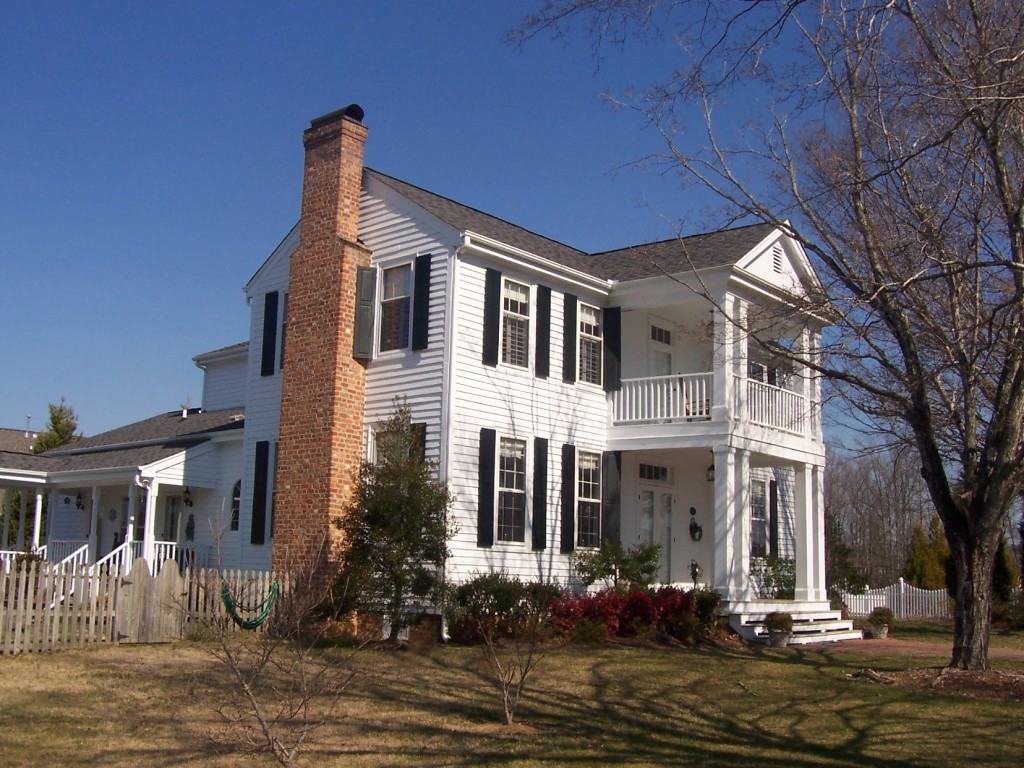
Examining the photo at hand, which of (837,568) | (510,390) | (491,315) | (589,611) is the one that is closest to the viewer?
(589,611)

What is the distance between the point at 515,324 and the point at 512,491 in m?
2.96

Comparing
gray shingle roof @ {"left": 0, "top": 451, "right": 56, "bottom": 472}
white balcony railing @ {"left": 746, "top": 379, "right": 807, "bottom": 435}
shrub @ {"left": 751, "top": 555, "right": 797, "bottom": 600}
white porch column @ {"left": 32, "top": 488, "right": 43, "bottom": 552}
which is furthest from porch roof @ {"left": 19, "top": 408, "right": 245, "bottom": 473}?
shrub @ {"left": 751, "top": 555, "right": 797, "bottom": 600}

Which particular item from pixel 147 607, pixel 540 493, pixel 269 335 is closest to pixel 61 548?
pixel 269 335

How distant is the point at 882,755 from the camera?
8.56 m

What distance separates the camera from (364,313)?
57.2 feet

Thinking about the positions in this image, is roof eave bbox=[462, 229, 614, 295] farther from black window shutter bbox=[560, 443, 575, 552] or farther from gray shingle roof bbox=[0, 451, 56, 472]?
gray shingle roof bbox=[0, 451, 56, 472]

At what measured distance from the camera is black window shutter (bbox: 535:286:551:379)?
59.2 ft

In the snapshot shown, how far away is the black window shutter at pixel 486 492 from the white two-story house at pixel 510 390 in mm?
35

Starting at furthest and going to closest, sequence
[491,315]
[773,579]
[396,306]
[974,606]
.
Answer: [773,579], [396,306], [491,315], [974,606]

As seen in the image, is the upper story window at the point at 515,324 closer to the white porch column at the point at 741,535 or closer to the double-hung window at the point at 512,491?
the double-hung window at the point at 512,491

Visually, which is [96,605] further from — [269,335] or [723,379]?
[723,379]

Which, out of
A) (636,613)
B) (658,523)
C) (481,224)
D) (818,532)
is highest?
(481,224)

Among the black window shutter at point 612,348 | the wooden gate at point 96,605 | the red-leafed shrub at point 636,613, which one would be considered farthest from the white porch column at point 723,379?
the wooden gate at point 96,605

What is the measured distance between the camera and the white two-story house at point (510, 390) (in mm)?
16703
